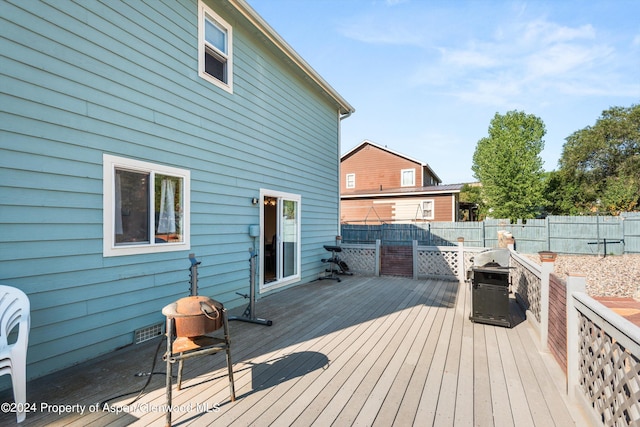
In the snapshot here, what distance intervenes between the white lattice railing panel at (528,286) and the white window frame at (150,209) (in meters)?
4.64

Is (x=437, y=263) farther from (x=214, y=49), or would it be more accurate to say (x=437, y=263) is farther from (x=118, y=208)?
(x=118, y=208)

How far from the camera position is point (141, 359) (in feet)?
10.0

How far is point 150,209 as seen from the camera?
361cm

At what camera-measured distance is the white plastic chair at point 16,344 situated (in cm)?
199

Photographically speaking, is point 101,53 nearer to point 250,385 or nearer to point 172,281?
point 172,281

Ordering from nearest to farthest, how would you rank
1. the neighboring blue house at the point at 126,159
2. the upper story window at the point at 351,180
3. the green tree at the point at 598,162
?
the neighboring blue house at the point at 126,159 → the green tree at the point at 598,162 → the upper story window at the point at 351,180

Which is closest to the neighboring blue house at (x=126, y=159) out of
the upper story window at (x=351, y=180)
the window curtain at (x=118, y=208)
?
the window curtain at (x=118, y=208)

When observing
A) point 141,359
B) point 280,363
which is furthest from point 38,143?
point 280,363

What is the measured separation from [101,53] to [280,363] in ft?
12.3

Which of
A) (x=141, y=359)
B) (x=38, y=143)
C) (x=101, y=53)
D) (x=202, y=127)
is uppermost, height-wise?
(x=101, y=53)

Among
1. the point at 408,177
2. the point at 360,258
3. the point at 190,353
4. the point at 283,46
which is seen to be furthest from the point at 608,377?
the point at 408,177

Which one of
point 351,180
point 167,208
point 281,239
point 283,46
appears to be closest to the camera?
point 167,208

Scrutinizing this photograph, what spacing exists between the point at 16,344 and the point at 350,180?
2069cm

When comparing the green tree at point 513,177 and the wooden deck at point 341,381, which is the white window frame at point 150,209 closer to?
the wooden deck at point 341,381
